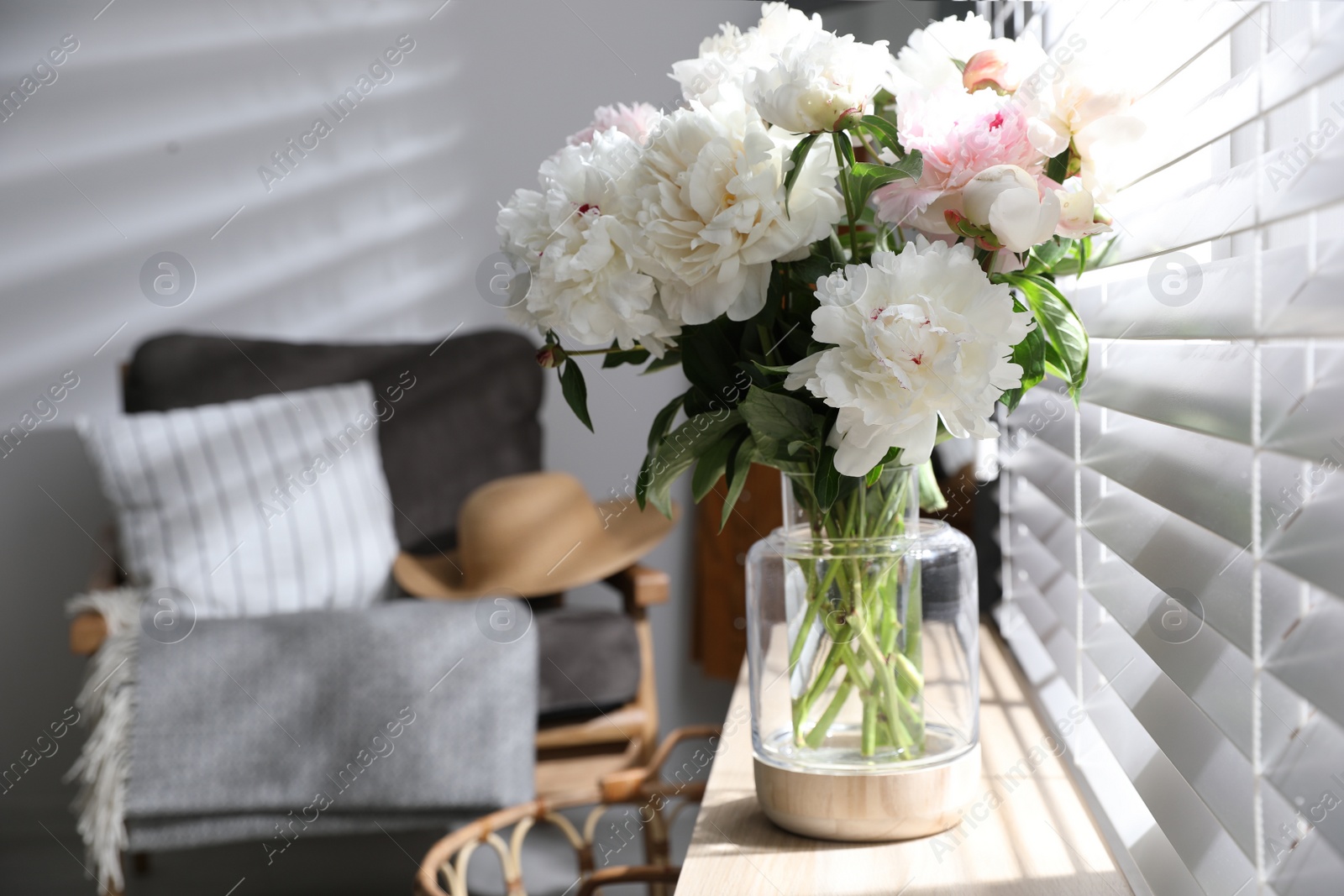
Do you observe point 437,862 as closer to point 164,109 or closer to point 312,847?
point 312,847

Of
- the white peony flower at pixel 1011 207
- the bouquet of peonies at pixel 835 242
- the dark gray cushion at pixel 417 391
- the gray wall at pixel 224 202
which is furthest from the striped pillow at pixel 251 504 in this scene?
the white peony flower at pixel 1011 207

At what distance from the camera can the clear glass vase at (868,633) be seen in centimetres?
66

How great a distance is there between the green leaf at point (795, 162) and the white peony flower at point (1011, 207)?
9 centimetres

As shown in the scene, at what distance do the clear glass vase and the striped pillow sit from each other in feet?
4.34

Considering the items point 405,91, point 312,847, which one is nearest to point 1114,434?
point 312,847

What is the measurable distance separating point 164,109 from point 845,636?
7.80 ft

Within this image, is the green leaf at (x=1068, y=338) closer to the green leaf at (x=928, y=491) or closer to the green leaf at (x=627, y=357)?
the green leaf at (x=928, y=491)

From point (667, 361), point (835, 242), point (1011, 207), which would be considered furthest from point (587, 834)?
point (1011, 207)

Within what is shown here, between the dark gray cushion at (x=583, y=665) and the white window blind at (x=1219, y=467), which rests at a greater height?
the white window blind at (x=1219, y=467)

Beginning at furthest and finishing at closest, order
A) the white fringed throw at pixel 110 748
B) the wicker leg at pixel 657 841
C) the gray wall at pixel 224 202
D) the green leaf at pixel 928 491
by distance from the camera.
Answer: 1. the gray wall at pixel 224 202
2. the white fringed throw at pixel 110 748
3. the wicker leg at pixel 657 841
4. the green leaf at pixel 928 491

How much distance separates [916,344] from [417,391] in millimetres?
1814

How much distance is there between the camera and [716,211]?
55cm

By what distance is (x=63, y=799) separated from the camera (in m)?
2.37

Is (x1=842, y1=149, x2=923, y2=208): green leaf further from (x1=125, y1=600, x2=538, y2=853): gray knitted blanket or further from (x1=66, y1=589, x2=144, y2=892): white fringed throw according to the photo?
(x1=66, y1=589, x2=144, y2=892): white fringed throw
